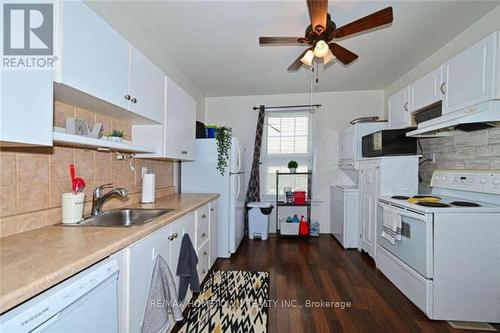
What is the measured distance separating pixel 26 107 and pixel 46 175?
60 cm

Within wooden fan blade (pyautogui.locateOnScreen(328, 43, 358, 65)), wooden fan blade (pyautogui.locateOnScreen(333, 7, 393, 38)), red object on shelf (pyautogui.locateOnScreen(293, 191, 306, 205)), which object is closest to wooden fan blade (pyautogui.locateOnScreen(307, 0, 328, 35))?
wooden fan blade (pyautogui.locateOnScreen(333, 7, 393, 38))

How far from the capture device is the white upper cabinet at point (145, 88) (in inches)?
60.8

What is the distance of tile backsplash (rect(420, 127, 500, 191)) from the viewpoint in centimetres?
190

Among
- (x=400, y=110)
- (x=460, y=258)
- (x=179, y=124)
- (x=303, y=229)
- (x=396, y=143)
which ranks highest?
(x=400, y=110)

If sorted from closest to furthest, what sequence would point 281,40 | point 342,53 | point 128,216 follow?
point 128,216 < point 281,40 < point 342,53

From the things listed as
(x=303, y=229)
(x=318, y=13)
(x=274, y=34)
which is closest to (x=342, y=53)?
(x=318, y=13)

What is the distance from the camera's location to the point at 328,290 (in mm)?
2156

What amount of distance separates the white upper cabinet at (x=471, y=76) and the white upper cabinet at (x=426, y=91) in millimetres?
94

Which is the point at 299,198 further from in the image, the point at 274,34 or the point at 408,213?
the point at 274,34

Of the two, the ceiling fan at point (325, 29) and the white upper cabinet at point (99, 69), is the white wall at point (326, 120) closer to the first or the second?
the ceiling fan at point (325, 29)

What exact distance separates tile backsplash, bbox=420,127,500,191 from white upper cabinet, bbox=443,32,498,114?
441 millimetres

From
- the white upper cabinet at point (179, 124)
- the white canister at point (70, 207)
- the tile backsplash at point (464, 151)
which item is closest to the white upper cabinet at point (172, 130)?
the white upper cabinet at point (179, 124)

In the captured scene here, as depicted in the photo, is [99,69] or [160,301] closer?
[99,69]

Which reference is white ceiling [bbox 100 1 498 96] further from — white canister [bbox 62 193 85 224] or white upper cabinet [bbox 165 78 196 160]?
white canister [bbox 62 193 85 224]
